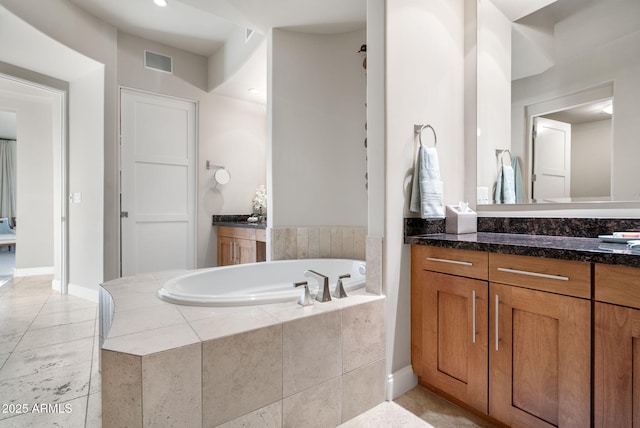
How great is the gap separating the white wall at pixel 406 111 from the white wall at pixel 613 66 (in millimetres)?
590

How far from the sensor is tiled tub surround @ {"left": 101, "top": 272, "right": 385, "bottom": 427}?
3.37 feet

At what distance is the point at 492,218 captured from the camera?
198 cm

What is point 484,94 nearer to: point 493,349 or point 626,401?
point 493,349

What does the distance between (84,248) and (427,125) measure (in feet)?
12.3

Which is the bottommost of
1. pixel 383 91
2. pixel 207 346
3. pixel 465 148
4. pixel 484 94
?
pixel 207 346

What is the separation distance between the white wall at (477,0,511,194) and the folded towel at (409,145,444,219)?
0.51 metres

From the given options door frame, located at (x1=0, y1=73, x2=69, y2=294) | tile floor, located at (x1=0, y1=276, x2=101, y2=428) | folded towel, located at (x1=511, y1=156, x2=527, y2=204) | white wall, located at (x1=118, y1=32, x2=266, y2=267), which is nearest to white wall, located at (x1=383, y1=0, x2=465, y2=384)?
folded towel, located at (x1=511, y1=156, x2=527, y2=204)

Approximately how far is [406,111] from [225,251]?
9.71 feet

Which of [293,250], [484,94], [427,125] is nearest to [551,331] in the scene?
[427,125]

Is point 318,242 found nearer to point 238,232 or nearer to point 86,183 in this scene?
point 238,232

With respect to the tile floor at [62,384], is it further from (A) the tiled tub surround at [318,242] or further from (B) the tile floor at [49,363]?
(A) the tiled tub surround at [318,242]

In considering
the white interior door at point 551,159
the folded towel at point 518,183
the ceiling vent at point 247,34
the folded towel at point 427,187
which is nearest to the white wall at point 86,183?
the ceiling vent at point 247,34

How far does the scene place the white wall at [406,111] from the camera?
5.52ft

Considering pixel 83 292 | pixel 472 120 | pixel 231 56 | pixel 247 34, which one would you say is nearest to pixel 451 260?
pixel 472 120
